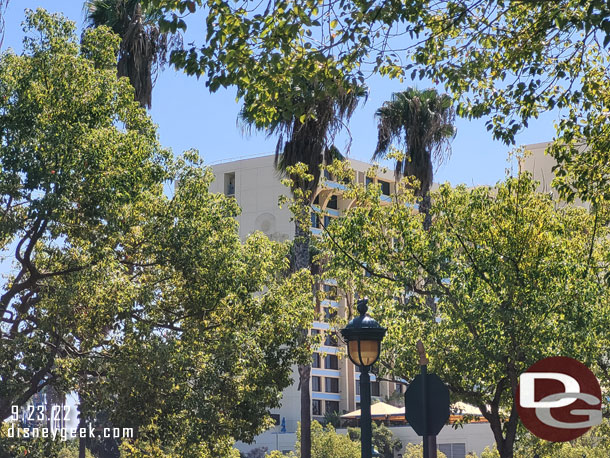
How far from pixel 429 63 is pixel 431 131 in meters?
21.3

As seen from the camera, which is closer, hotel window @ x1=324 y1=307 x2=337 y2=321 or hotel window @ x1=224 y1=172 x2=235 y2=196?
hotel window @ x1=324 y1=307 x2=337 y2=321

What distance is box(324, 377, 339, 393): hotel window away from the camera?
77062mm

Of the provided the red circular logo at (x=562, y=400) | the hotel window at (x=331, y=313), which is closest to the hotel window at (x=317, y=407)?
the hotel window at (x=331, y=313)

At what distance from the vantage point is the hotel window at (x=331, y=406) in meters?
76.8

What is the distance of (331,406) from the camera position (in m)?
77.2

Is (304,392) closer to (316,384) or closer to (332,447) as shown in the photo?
(332,447)

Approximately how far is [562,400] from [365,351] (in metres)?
2.65

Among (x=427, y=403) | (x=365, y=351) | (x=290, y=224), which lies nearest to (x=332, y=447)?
(x=290, y=224)

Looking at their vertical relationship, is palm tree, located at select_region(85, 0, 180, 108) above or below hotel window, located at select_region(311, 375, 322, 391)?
above

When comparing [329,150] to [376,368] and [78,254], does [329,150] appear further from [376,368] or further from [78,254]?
[78,254]

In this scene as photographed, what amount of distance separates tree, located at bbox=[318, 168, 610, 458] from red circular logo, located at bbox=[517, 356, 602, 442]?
286 inches

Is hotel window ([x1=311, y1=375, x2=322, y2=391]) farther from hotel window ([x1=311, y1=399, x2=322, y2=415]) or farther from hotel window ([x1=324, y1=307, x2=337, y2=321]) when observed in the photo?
hotel window ([x1=324, y1=307, x2=337, y2=321])

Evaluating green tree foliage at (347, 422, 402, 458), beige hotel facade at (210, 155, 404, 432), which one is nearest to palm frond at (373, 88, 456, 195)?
green tree foliage at (347, 422, 402, 458)

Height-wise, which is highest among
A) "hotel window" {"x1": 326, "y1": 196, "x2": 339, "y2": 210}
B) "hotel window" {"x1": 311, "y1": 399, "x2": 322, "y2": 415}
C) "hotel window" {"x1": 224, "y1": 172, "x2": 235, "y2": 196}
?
"hotel window" {"x1": 224, "y1": 172, "x2": 235, "y2": 196}
